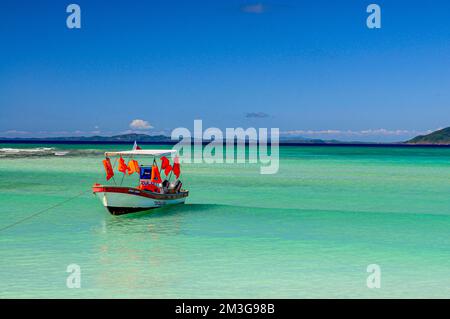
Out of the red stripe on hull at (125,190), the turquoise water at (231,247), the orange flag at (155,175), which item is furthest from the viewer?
the orange flag at (155,175)

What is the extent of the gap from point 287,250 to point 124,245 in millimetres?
4234

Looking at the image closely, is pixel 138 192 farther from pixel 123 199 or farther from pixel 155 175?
pixel 155 175

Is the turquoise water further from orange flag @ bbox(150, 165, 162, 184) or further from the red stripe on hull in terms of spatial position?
orange flag @ bbox(150, 165, 162, 184)

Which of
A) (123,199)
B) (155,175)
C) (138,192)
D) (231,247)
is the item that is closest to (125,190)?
(123,199)

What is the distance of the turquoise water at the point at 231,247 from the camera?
11.5m

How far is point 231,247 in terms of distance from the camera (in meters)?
15.2

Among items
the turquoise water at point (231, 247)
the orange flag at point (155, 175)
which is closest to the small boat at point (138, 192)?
the orange flag at point (155, 175)

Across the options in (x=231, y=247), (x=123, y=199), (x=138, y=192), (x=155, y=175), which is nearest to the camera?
(x=231, y=247)

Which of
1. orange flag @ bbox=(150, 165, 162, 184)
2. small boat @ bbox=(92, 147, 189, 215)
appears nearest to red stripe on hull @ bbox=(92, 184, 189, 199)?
small boat @ bbox=(92, 147, 189, 215)

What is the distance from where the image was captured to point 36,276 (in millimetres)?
12070

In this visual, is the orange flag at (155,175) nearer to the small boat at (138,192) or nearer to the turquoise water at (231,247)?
the small boat at (138,192)

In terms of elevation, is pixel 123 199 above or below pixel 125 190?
below

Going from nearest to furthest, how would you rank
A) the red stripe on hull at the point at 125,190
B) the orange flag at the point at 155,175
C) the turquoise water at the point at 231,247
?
the turquoise water at the point at 231,247 < the red stripe on hull at the point at 125,190 < the orange flag at the point at 155,175

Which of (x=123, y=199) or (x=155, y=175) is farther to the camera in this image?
(x=155, y=175)
